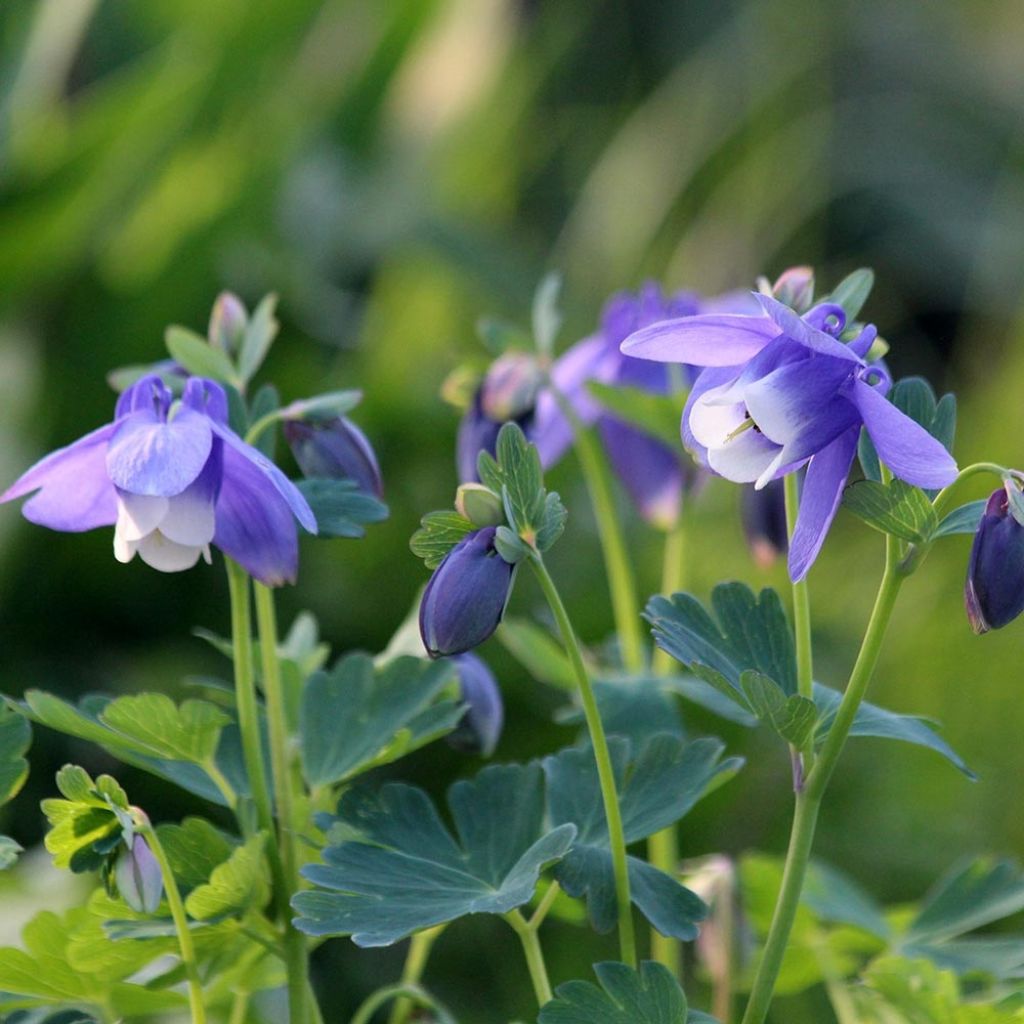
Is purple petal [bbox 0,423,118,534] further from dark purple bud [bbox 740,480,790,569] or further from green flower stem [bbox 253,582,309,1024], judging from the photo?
dark purple bud [bbox 740,480,790,569]

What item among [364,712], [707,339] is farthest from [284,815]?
[707,339]

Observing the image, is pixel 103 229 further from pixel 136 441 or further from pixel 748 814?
pixel 136 441

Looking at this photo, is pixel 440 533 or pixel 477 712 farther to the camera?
pixel 477 712

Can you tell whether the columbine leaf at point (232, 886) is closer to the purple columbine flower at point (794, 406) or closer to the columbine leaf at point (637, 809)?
the columbine leaf at point (637, 809)

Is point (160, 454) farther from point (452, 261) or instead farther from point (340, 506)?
point (452, 261)

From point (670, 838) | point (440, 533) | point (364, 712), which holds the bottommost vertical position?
point (670, 838)

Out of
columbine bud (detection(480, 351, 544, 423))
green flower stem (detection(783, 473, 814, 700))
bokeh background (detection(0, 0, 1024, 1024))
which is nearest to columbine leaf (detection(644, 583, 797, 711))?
green flower stem (detection(783, 473, 814, 700))
